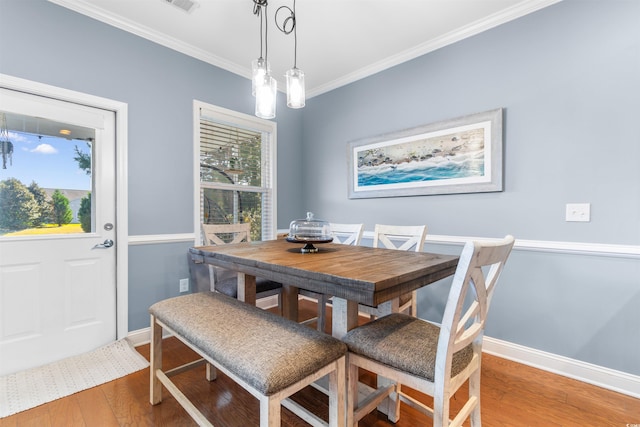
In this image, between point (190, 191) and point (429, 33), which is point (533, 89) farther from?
point (190, 191)

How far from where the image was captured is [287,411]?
64.2 inches

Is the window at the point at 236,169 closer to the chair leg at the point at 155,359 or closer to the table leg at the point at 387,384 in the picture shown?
the chair leg at the point at 155,359

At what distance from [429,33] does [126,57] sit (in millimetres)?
2595

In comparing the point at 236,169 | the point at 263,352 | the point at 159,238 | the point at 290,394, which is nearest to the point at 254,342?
the point at 263,352

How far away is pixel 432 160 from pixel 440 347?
1.95 m

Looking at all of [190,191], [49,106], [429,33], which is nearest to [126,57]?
[49,106]

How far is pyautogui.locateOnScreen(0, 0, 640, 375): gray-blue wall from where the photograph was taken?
1.82 metres

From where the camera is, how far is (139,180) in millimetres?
2441

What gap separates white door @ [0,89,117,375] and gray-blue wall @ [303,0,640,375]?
2742 mm

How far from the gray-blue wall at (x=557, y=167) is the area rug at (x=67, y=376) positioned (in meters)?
2.52

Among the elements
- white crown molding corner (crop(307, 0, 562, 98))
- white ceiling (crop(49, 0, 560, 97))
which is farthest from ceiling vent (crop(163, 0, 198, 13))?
white crown molding corner (crop(307, 0, 562, 98))

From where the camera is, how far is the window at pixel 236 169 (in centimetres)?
292

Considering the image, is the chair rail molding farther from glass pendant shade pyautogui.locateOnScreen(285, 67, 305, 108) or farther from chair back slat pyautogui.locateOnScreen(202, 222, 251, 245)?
glass pendant shade pyautogui.locateOnScreen(285, 67, 305, 108)

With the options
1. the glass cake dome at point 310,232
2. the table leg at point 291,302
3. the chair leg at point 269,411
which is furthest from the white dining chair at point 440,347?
the table leg at point 291,302
